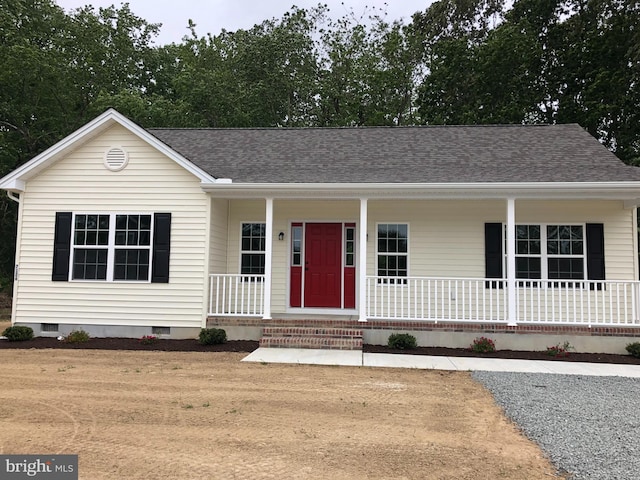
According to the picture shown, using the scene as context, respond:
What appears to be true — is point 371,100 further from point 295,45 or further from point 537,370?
point 537,370

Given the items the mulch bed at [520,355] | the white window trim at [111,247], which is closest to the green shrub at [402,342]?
the mulch bed at [520,355]

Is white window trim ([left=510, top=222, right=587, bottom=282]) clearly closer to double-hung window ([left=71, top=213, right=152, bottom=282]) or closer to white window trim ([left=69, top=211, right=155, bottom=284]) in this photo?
white window trim ([left=69, top=211, right=155, bottom=284])

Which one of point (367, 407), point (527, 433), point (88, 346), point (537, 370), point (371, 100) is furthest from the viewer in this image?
point (371, 100)

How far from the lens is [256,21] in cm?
2944

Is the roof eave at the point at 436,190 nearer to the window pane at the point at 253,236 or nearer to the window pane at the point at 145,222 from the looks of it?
the window pane at the point at 253,236

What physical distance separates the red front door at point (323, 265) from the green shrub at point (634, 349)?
5586 millimetres

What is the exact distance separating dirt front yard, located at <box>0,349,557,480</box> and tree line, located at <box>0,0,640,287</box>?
17.1 m

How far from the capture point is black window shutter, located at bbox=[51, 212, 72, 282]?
388 inches

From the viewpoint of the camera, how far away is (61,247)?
32.5ft

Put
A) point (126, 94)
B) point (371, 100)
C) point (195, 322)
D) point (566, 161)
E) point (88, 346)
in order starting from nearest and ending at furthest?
point (88, 346)
point (195, 322)
point (566, 161)
point (126, 94)
point (371, 100)

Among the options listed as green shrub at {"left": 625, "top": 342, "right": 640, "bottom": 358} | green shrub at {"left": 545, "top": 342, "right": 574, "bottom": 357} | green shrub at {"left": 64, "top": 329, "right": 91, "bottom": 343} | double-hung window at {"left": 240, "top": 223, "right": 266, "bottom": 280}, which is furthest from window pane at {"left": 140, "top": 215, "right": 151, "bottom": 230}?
green shrub at {"left": 625, "top": 342, "right": 640, "bottom": 358}

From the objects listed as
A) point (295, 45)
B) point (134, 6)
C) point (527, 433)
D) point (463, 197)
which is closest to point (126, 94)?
point (134, 6)

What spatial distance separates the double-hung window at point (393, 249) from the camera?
10586mm

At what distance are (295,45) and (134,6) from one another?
9.03 metres
